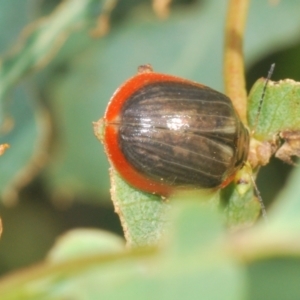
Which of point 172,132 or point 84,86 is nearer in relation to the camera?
point 172,132

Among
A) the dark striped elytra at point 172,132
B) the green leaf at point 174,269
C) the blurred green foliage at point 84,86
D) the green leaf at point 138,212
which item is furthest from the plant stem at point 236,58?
the green leaf at point 174,269

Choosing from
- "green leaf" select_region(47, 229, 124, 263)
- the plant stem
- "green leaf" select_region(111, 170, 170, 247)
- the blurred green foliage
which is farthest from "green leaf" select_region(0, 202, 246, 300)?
the blurred green foliage

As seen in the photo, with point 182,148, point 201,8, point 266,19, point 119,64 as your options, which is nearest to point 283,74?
point 266,19

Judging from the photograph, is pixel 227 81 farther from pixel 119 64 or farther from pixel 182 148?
pixel 119 64

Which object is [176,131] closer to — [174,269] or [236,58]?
[236,58]

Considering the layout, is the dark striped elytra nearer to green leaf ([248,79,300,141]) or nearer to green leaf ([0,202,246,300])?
green leaf ([248,79,300,141])

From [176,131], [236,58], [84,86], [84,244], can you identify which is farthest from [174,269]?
[84,86]
